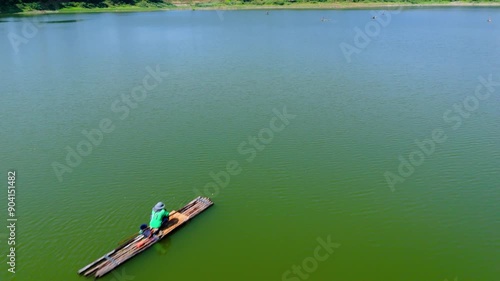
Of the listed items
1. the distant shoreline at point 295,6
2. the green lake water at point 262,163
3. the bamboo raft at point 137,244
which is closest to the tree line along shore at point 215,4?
the distant shoreline at point 295,6

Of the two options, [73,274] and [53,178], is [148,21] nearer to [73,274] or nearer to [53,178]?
[53,178]

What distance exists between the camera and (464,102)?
1833 centimetres

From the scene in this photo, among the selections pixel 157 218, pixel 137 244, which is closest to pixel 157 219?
pixel 157 218

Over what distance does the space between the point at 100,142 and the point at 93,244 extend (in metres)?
5.84

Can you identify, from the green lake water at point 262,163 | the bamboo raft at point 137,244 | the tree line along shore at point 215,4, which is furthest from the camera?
the tree line along shore at point 215,4

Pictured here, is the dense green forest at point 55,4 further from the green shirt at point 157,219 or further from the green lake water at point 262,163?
the green shirt at point 157,219

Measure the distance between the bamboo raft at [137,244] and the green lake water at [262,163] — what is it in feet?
0.63

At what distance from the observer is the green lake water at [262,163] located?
30.2 ft

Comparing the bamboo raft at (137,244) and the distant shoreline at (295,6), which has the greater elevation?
the distant shoreline at (295,6)

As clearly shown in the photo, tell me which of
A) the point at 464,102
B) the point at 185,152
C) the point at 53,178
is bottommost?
the point at 464,102

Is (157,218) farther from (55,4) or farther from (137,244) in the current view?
(55,4)

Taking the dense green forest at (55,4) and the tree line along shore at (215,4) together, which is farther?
the tree line along shore at (215,4)

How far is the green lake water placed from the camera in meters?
9.20

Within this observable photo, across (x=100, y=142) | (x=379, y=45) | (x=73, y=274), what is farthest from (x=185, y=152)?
(x=379, y=45)
